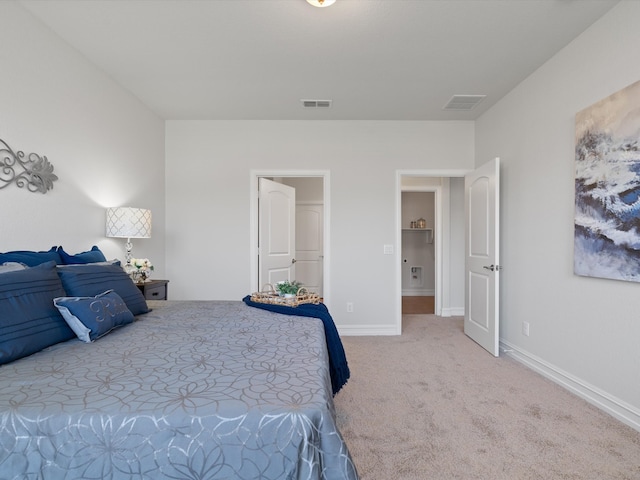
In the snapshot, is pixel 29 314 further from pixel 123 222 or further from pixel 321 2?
pixel 321 2

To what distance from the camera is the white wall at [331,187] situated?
13.6 ft

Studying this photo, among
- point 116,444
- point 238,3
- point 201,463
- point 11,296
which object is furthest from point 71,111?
point 201,463

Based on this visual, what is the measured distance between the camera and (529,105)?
3.11 m

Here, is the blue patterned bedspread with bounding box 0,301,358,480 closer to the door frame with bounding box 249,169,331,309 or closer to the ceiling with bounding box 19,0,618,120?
the ceiling with bounding box 19,0,618,120

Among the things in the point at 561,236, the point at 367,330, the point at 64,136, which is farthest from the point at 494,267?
the point at 64,136

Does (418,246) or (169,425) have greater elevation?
(418,246)

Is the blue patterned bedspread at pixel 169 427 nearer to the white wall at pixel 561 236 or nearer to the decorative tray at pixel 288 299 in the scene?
the decorative tray at pixel 288 299

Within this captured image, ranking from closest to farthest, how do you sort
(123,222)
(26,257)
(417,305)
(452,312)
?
(26,257) → (123,222) → (452,312) → (417,305)

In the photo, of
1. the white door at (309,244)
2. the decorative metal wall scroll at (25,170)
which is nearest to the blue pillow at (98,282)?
the decorative metal wall scroll at (25,170)

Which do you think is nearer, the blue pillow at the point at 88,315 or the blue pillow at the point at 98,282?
the blue pillow at the point at 88,315

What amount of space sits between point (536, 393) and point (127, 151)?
165 inches

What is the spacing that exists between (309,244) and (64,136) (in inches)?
176

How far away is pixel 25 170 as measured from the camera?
217 cm

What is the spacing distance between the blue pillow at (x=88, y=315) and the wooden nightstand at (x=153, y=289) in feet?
4.10
